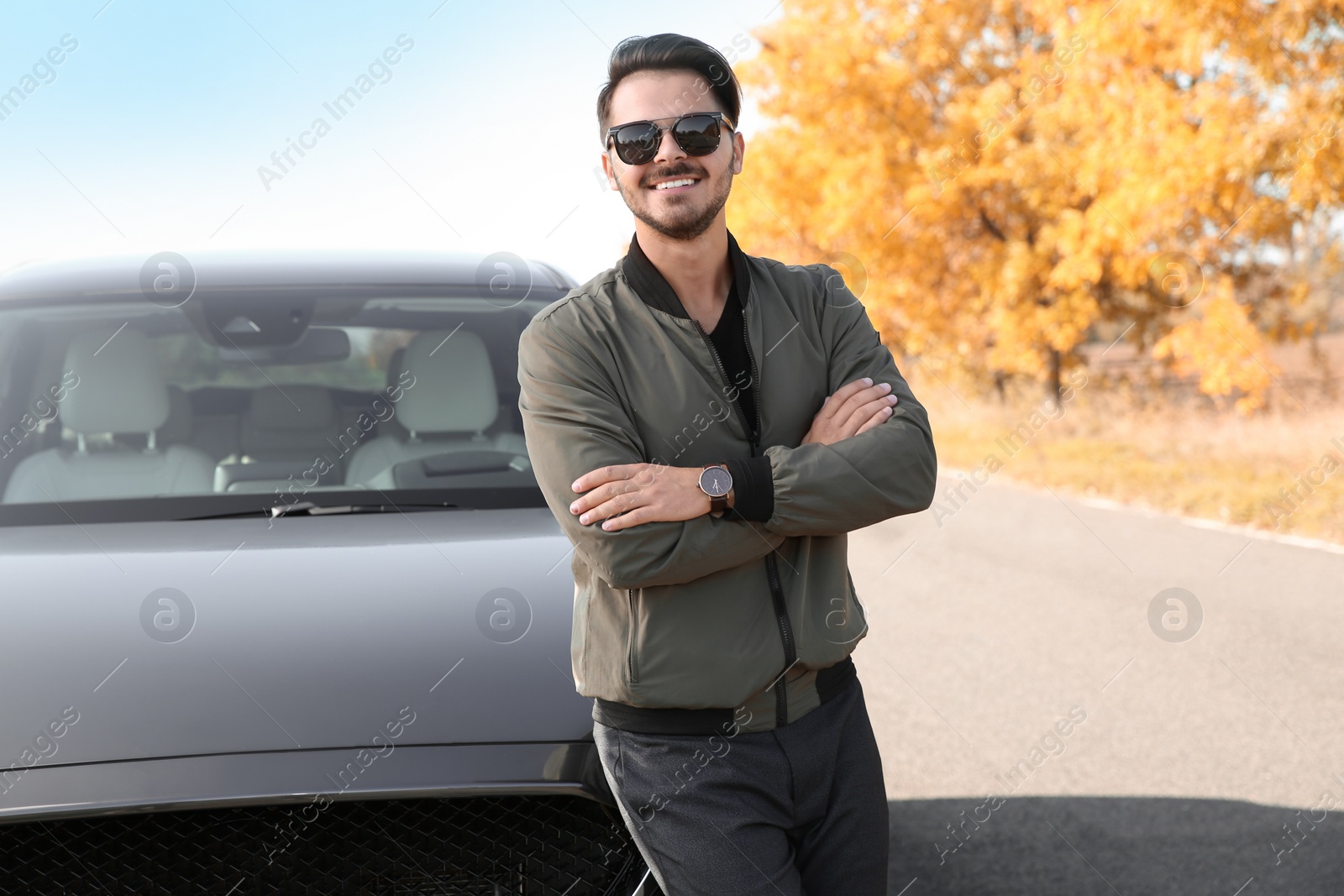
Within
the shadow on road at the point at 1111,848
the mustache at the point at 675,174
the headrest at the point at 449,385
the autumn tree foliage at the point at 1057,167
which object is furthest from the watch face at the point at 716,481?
the autumn tree foliage at the point at 1057,167

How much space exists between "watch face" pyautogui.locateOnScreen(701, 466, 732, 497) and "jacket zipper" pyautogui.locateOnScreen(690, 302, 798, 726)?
140mm

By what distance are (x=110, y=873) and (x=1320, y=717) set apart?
4.97 meters

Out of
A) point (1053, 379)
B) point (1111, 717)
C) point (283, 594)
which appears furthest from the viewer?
point (1053, 379)

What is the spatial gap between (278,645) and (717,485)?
89cm

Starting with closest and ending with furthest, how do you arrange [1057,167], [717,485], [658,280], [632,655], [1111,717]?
[632,655], [717,485], [658,280], [1111,717], [1057,167]

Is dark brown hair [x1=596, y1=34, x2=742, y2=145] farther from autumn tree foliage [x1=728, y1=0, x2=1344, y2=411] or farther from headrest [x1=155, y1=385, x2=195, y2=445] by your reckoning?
autumn tree foliage [x1=728, y1=0, x2=1344, y2=411]

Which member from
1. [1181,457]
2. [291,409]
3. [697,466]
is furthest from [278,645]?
[1181,457]

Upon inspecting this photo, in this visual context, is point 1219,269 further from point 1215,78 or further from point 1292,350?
point 1292,350

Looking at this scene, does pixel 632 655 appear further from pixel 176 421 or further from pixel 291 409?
pixel 176 421

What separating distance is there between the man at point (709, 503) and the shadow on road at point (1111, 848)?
178 cm

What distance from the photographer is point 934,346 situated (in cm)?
2083

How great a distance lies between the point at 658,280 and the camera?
224 cm

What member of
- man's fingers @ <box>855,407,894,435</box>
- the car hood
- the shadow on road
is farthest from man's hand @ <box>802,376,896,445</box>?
the shadow on road

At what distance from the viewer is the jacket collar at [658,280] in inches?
87.4
